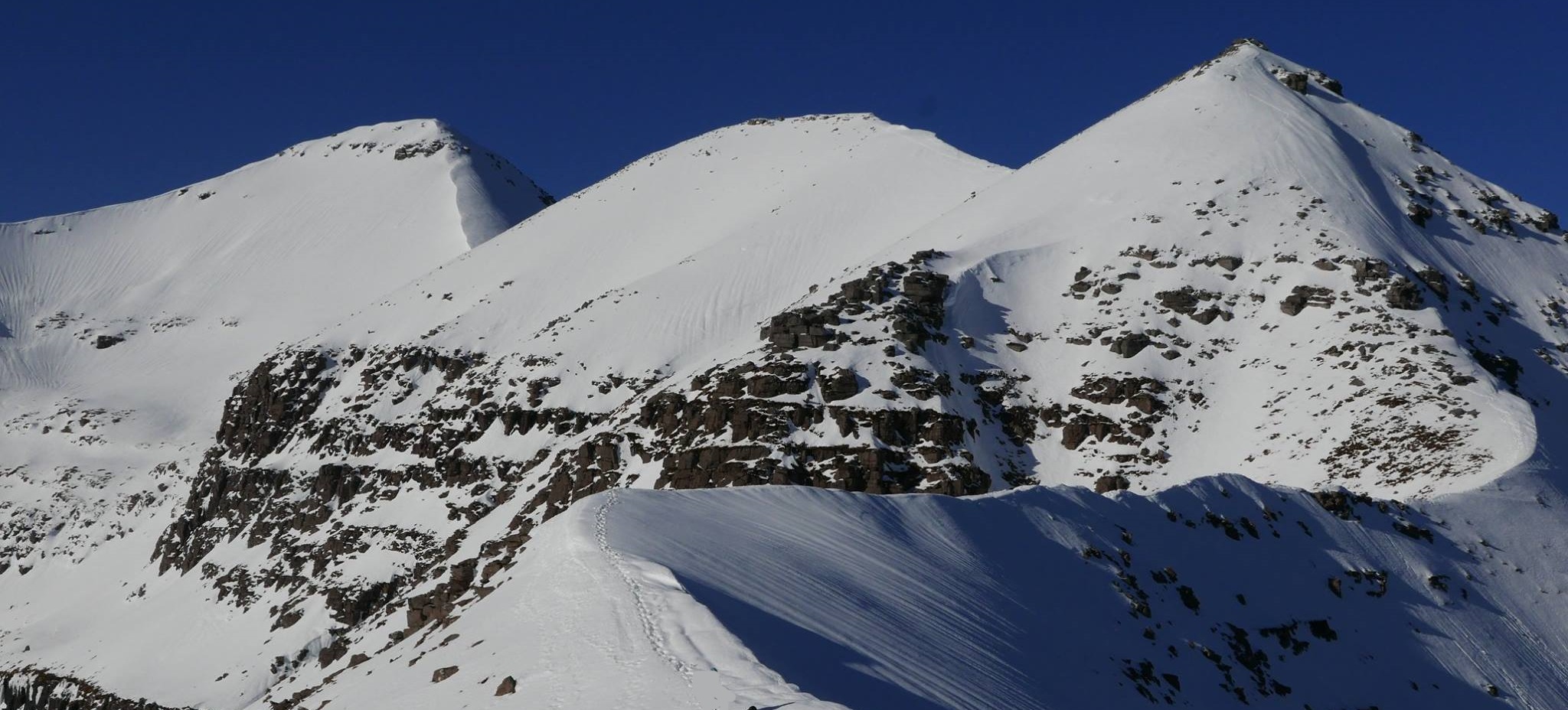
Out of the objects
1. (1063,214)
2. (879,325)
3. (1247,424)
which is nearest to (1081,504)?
(1247,424)

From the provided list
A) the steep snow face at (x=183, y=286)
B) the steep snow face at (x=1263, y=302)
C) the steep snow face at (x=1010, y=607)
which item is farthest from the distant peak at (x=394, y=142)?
the steep snow face at (x=1010, y=607)

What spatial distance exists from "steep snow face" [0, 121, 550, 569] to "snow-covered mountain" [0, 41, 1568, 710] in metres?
0.71

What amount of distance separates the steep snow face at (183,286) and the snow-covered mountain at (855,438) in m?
0.71

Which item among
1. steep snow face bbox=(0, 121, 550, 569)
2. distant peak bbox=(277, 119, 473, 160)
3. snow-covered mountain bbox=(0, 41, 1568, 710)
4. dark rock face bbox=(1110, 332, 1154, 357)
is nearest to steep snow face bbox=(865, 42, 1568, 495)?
dark rock face bbox=(1110, 332, 1154, 357)

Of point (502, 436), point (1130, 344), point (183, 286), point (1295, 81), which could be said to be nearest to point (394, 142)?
point (183, 286)

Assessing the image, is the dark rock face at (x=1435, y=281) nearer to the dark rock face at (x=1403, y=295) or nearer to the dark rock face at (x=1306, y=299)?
the dark rock face at (x=1403, y=295)

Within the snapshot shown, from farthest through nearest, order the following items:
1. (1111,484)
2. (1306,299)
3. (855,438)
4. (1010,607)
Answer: (1306,299) → (855,438) → (1111,484) → (1010,607)

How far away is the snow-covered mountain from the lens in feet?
90.8

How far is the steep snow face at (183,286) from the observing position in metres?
106

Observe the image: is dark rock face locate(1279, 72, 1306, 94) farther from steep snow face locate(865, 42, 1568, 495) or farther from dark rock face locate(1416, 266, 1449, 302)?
dark rock face locate(1416, 266, 1449, 302)

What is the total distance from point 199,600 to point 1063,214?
56740mm

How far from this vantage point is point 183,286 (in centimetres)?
13900

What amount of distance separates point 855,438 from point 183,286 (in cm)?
10301

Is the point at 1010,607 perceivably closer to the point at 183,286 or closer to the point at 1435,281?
the point at 1435,281
